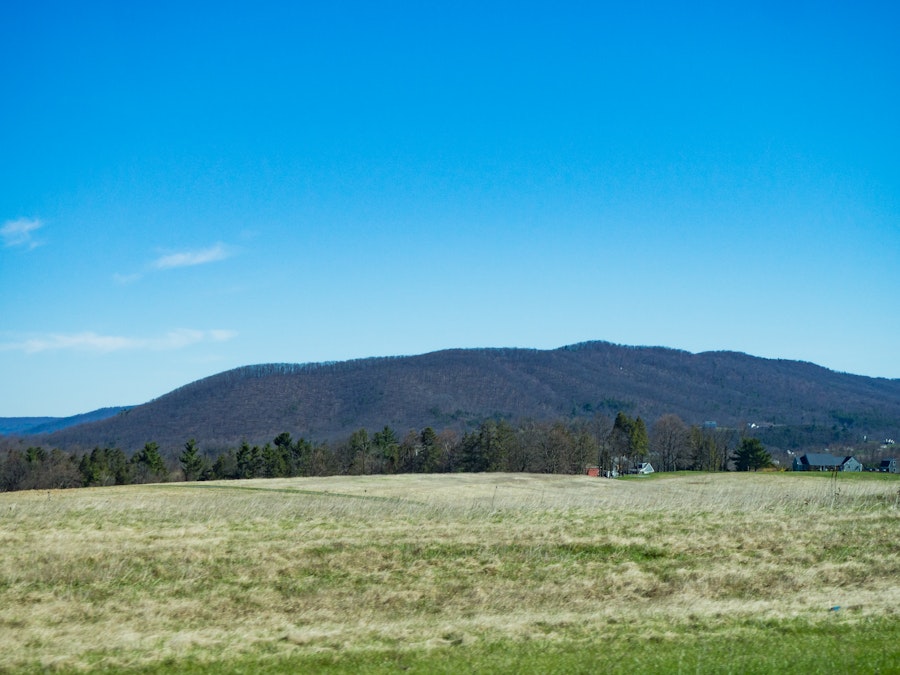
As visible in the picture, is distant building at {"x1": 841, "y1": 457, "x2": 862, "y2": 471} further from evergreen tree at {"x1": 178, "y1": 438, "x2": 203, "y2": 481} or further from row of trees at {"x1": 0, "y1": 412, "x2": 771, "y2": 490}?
evergreen tree at {"x1": 178, "y1": 438, "x2": 203, "y2": 481}

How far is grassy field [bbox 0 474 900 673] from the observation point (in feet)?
46.4

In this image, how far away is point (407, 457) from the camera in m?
113

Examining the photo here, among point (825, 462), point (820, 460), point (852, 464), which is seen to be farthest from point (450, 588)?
point (852, 464)

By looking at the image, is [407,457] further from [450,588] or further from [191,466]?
[450,588]

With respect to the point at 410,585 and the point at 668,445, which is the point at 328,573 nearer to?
the point at 410,585

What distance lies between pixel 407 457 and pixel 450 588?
93.0 m

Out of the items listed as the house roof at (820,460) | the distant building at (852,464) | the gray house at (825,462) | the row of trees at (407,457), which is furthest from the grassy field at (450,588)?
the distant building at (852,464)

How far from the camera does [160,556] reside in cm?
2305

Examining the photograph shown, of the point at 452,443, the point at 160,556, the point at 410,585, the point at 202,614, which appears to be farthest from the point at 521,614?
the point at 452,443

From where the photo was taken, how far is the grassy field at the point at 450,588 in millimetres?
14148

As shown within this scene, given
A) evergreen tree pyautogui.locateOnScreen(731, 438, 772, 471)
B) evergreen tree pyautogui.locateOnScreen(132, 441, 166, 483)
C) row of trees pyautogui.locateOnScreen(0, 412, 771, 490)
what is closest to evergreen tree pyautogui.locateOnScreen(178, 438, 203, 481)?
row of trees pyautogui.locateOnScreen(0, 412, 771, 490)

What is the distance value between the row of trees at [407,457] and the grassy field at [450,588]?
66631 mm

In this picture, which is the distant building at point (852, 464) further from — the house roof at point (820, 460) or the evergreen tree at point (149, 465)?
the evergreen tree at point (149, 465)

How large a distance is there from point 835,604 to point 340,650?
11754 millimetres
